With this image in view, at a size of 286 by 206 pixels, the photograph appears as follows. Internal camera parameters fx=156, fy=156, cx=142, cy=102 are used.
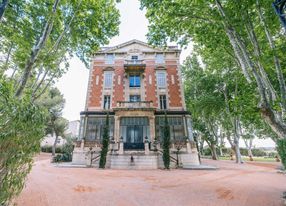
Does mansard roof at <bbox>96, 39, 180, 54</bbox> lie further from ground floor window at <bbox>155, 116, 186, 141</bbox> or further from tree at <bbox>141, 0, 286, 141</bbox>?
tree at <bbox>141, 0, 286, 141</bbox>

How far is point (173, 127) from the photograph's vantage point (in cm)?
1759

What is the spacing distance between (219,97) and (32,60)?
21047mm

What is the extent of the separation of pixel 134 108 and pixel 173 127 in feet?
16.1

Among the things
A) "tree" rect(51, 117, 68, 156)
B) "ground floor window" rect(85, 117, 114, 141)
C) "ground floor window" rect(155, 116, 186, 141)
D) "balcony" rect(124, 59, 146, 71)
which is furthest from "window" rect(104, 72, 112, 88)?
"tree" rect(51, 117, 68, 156)

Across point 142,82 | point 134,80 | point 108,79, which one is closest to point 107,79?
point 108,79

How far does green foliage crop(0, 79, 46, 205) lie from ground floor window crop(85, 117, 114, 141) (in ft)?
46.4

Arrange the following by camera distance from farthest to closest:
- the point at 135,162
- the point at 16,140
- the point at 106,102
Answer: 1. the point at 106,102
2. the point at 135,162
3. the point at 16,140

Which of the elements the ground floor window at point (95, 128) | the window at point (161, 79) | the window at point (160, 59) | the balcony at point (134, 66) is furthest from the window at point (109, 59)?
the ground floor window at point (95, 128)

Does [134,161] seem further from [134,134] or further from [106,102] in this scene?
[106,102]

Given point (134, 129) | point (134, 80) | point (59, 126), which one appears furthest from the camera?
point (59, 126)

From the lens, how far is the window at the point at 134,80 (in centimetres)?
2003

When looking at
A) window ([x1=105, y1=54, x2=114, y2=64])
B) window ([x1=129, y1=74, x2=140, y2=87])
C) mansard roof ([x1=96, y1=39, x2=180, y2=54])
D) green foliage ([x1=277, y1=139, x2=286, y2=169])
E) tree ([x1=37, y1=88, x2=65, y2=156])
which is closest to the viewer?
green foliage ([x1=277, y1=139, x2=286, y2=169])

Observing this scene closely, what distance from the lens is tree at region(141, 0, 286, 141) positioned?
19.6 ft

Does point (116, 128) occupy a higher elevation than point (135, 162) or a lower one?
higher
